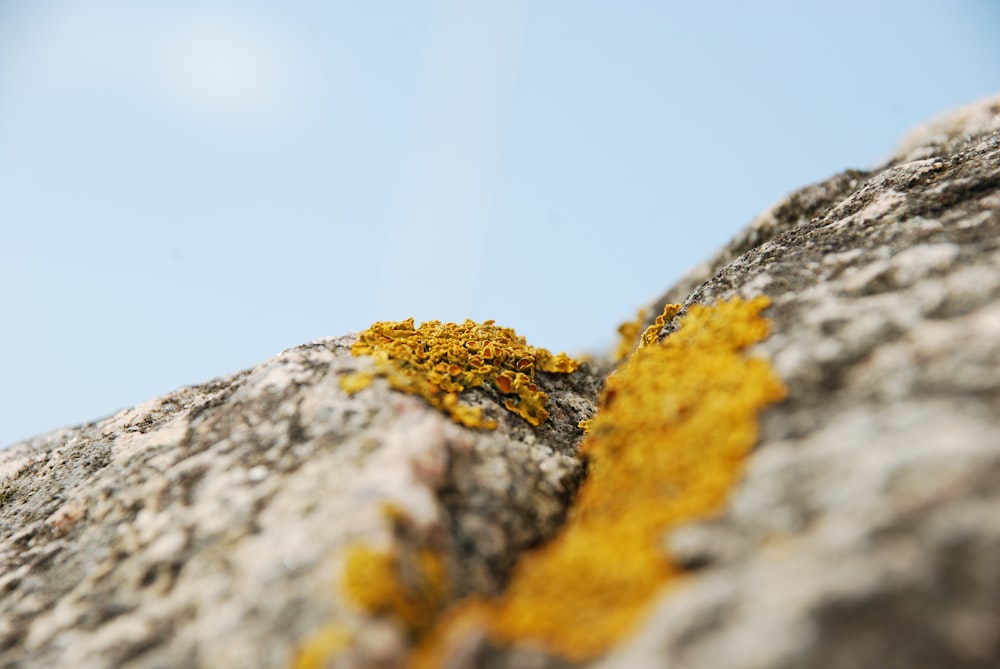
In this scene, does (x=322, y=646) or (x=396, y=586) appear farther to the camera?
(x=396, y=586)

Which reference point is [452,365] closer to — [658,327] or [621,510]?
[658,327]

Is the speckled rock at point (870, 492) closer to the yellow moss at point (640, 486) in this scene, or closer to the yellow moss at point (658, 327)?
the yellow moss at point (640, 486)

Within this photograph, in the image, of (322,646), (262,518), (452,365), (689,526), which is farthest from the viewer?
(452,365)

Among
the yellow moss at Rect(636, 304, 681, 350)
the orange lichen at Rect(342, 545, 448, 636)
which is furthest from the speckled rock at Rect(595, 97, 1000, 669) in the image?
the yellow moss at Rect(636, 304, 681, 350)

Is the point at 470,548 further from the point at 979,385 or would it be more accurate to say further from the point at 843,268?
the point at 843,268

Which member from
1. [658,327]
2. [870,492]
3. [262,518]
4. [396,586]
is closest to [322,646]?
[396,586]

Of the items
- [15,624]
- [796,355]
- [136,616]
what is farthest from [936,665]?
[15,624]
